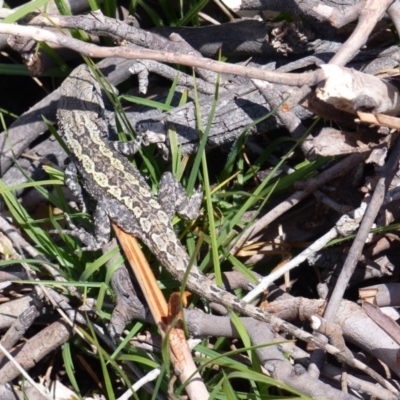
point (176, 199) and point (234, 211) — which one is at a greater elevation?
point (176, 199)

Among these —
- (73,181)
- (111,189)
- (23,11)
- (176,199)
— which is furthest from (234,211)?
(23,11)

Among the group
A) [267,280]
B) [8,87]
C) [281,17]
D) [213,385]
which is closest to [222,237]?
[267,280]

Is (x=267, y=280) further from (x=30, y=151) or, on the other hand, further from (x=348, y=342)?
(x=30, y=151)

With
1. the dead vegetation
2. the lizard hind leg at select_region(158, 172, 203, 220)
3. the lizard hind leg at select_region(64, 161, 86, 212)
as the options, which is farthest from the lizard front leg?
the lizard hind leg at select_region(158, 172, 203, 220)

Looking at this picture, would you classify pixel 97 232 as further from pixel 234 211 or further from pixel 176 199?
pixel 234 211

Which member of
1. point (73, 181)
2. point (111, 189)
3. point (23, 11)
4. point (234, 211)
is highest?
point (23, 11)

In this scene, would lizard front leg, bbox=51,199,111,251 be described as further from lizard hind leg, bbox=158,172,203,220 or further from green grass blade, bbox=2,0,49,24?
green grass blade, bbox=2,0,49,24
